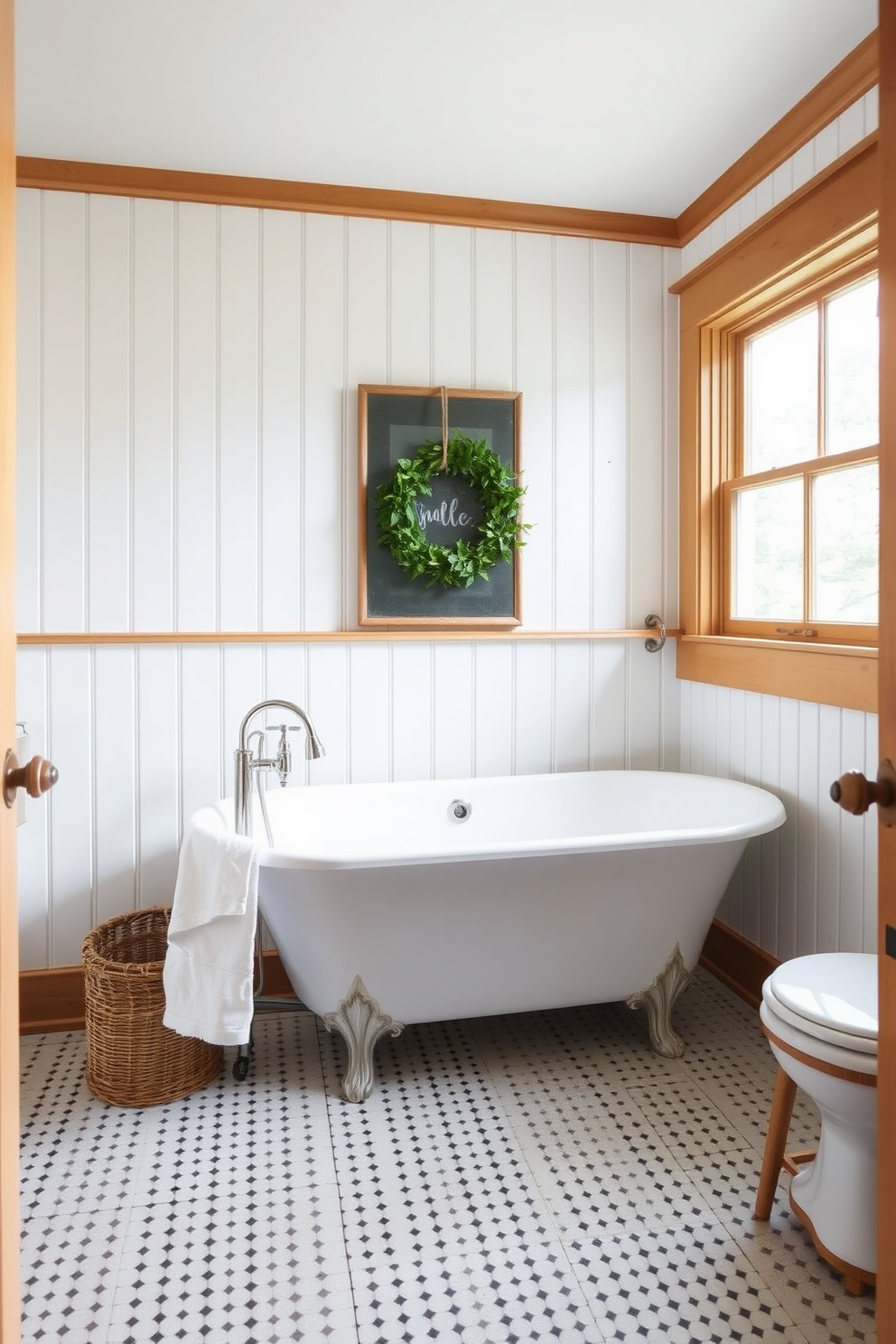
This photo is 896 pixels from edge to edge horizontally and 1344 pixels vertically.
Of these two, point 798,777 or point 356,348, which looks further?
point 356,348

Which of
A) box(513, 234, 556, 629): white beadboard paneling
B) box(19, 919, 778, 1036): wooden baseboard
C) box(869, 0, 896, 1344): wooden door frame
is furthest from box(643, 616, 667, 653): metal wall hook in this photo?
box(869, 0, 896, 1344): wooden door frame

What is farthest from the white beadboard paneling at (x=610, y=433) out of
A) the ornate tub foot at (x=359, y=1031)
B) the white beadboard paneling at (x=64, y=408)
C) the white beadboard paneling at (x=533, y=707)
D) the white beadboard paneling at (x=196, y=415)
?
the white beadboard paneling at (x=64, y=408)

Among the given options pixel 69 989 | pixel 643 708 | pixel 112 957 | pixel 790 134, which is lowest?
pixel 69 989

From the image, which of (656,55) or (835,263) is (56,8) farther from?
(835,263)

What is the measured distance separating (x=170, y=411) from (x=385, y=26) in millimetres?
1215

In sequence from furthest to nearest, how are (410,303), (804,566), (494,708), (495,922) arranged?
(494,708), (410,303), (804,566), (495,922)

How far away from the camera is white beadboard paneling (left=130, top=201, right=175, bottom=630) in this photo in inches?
112

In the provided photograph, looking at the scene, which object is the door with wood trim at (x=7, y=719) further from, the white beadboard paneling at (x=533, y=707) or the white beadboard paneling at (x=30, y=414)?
the white beadboard paneling at (x=533, y=707)

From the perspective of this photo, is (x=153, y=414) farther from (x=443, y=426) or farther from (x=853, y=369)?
(x=853, y=369)

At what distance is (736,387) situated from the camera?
3.12 m

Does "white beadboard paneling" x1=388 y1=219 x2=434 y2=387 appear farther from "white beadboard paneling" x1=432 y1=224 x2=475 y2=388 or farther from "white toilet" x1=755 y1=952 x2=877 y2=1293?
"white toilet" x1=755 y1=952 x2=877 y2=1293

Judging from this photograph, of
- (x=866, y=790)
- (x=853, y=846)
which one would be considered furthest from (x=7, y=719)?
(x=853, y=846)

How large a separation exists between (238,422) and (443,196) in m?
0.99

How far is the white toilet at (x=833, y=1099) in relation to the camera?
5.28ft
